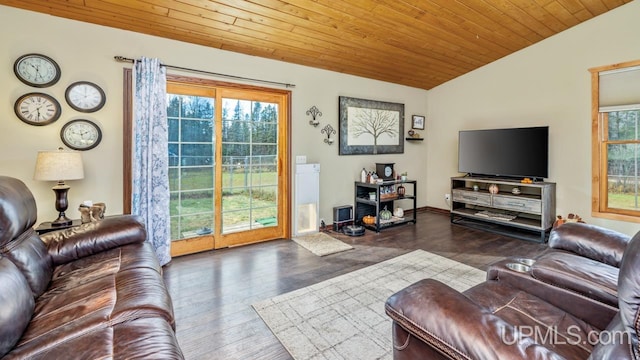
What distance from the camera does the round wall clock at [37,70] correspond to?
2.70 metres

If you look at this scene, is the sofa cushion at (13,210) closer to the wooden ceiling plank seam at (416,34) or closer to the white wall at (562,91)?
the wooden ceiling plank seam at (416,34)

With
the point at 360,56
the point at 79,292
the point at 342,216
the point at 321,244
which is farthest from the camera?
the point at 342,216

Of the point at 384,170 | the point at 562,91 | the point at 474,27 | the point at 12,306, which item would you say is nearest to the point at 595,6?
the point at 562,91

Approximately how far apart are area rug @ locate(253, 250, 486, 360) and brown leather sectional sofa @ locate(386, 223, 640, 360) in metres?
0.78

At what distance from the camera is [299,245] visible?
402 cm

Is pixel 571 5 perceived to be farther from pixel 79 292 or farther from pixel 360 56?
pixel 79 292

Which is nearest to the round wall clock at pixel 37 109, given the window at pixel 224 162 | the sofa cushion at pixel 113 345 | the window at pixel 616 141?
the window at pixel 224 162

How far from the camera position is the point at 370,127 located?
5.21 meters

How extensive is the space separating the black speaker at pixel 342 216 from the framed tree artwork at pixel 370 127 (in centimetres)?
88

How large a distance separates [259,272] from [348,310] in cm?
114

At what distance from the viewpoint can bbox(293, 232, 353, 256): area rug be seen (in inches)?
149

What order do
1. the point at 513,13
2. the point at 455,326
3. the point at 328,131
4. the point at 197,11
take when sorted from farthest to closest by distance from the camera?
the point at 328,131 → the point at 513,13 → the point at 197,11 → the point at 455,326

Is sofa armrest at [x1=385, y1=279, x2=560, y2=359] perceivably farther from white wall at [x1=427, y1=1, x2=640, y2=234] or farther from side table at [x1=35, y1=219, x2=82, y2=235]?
white wall at [x1=427, y1=1, x2=640, y2=234]

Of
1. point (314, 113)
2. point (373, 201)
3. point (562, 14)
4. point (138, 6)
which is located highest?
point (562, 14)
